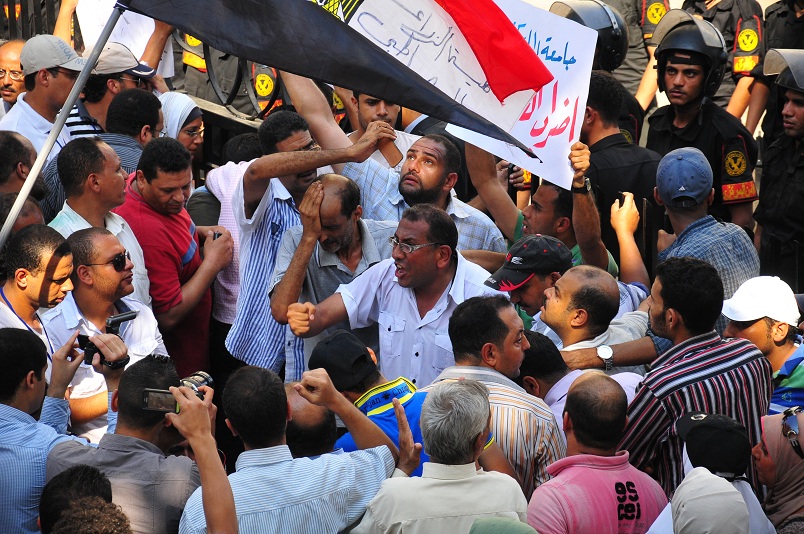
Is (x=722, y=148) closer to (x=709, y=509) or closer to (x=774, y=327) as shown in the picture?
(x=774, y=327)

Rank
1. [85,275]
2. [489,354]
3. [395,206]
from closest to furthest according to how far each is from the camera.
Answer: [489,354] < [85,275] < [395,206]

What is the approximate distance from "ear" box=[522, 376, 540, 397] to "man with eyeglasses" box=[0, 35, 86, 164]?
3725 millimetres

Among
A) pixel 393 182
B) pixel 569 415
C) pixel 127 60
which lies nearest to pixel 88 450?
pixel 569 415

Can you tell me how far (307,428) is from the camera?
4344mm

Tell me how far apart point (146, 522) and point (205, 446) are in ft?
1.59

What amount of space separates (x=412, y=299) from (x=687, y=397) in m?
1.48

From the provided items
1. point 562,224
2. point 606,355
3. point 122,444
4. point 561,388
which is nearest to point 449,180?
point 562,224

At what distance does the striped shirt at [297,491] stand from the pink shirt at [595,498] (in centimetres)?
57

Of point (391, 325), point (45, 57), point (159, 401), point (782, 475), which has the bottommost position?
point (782, 475)

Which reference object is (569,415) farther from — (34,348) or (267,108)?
(267,108)

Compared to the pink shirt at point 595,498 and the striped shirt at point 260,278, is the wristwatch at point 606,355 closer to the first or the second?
the pink shirt at point 595,498

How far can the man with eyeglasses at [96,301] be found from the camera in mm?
5066

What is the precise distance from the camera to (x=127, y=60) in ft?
23.8

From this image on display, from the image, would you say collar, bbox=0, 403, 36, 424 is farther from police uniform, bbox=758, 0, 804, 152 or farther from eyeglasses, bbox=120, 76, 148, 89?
police uniform, bbox=758, 0, 804, 152
